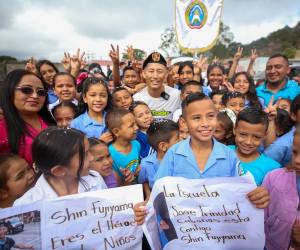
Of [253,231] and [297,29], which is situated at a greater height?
[297,29]

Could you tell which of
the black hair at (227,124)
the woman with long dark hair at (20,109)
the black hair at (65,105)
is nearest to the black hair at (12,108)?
the woman with long dark hair at (20,109)

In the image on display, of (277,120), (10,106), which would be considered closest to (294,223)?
(277,120)

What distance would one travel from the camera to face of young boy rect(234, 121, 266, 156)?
2.31m

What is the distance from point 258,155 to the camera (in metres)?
2.35

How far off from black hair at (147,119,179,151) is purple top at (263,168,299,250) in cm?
108

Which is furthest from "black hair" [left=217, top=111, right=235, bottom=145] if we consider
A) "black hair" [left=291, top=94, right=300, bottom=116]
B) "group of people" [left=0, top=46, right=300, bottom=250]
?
"black hair" [left=291, top=94, right=300, bottom=116]

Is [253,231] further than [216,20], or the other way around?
[216,20]

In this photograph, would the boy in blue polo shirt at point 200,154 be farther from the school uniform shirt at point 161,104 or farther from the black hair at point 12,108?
the school uniform shirt at point 161,104

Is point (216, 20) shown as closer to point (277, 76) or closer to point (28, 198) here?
point (277, 76)

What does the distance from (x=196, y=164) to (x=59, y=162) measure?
92cm

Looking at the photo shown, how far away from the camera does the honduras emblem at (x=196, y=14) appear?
654cm

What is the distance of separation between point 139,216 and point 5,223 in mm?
759

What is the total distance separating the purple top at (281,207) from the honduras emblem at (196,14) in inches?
217

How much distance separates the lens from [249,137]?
91.3 inches
